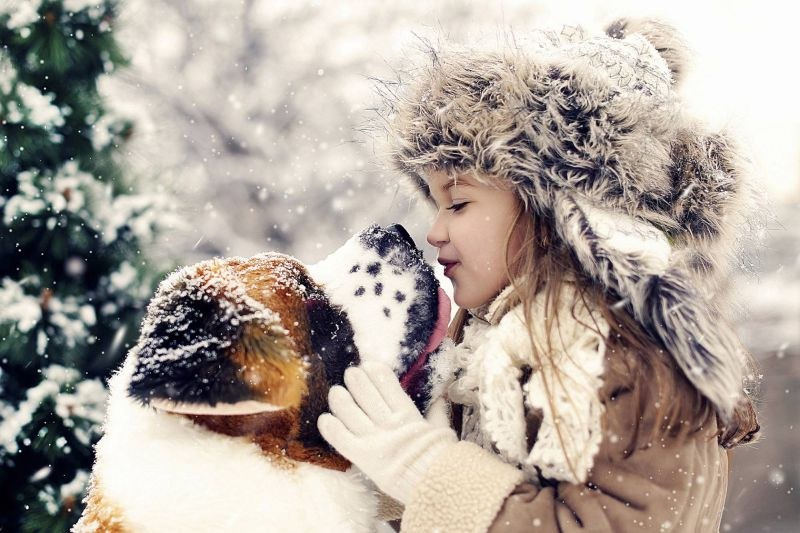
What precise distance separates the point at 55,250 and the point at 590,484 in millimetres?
1792

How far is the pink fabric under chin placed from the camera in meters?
1.32

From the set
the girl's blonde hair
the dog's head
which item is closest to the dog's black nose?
the dog's head

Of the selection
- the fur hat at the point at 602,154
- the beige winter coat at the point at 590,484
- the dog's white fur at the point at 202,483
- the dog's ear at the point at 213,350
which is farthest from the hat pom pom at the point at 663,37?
the dog's white fur at the point at 202,483

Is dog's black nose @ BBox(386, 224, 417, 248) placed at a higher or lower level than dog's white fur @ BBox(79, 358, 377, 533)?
higher

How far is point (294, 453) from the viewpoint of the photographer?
1182mm

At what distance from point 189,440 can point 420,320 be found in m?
0.49

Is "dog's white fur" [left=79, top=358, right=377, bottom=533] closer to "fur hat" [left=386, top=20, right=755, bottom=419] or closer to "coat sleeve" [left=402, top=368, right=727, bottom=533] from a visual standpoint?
"coat sleeve" [left=402, top=368, right=727, bottom=533]

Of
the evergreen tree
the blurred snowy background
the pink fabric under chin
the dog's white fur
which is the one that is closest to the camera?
the dog's white fur

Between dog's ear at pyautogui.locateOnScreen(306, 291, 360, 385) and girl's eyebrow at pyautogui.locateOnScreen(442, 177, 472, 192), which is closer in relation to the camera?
dog's ear at pyautogui.locateOnScreen(306, 291, 360, 385)

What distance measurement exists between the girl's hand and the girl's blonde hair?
263 millimetres

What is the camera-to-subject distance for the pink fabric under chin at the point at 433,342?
1322 mm

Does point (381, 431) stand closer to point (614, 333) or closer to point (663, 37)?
point (614, 333)

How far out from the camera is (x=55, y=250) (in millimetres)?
2096

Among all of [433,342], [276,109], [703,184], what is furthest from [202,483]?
[276,109]
